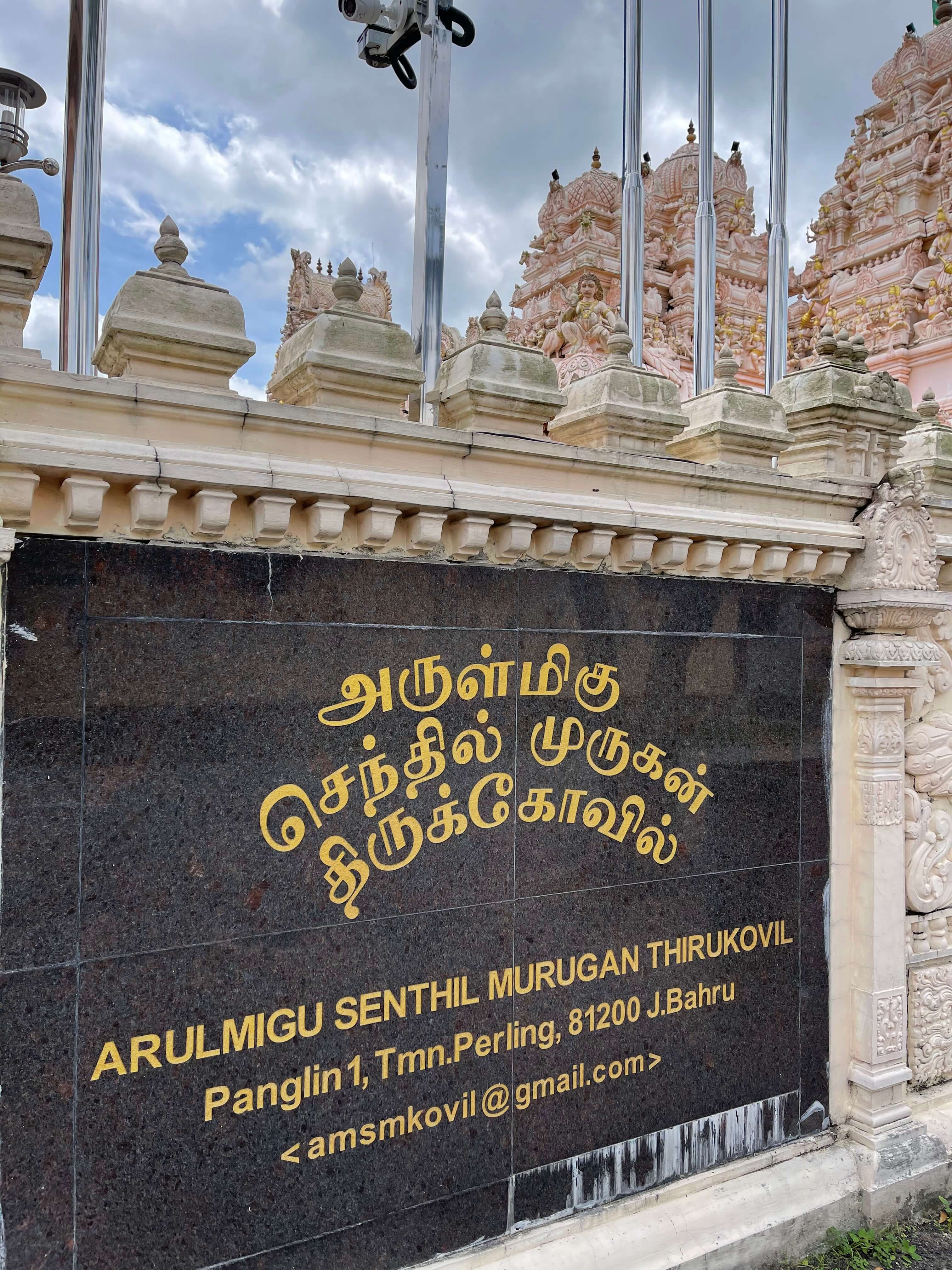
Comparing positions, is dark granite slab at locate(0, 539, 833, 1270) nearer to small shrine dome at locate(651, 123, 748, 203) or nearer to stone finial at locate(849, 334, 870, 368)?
stone finial at locate(849, 334, 870, 368)

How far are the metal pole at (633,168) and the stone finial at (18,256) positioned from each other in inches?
143

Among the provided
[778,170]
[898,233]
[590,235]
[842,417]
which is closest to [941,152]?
[898,233]

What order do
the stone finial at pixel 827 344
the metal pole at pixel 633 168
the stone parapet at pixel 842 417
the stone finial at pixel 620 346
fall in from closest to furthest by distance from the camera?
1. the stone finial at pixel 620 346
2. the stone parapet at pixel 842 417
3. the stone finial at pixel 827 344
4. the metal pole at pixel 633 168

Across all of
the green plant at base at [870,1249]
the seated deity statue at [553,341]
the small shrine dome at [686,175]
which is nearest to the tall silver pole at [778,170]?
the green plant at base at [870,1249]

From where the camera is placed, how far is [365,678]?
325 cm

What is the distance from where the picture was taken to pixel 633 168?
585 cm

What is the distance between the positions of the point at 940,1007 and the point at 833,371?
3305mm

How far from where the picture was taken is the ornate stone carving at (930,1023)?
462 cm

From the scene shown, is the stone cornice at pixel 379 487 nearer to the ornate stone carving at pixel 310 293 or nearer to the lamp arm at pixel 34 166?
the lamp arm at pixel 34 166

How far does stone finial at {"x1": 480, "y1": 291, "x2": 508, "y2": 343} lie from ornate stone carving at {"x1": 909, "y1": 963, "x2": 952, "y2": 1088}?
3742 millimetres

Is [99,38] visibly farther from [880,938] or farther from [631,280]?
[880,938]

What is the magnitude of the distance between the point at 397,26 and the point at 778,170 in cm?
299

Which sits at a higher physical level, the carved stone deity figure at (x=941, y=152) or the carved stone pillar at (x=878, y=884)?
the carved stone deity figure at (x=941, y=152)

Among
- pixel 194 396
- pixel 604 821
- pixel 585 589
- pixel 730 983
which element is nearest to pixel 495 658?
pixel 585 589
